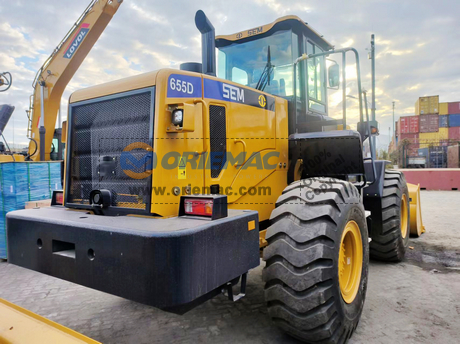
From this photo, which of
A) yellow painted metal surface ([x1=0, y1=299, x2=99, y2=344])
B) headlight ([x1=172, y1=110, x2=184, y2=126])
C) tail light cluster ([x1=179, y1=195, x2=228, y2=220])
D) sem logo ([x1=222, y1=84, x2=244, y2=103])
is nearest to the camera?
yellow painted metal surface ([x1=0, y1=299, x2=99, y2=344])

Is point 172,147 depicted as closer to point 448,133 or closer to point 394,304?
point 394,304

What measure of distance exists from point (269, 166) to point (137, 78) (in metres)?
1.68

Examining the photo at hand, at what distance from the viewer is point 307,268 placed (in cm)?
260

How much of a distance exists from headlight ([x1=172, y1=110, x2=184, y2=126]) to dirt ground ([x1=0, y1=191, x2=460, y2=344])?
1.93 m

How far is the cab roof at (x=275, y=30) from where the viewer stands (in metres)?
4.27

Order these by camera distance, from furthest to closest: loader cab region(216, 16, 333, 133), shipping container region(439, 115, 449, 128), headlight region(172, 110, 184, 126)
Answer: shipping container region(439, 115, 449, 128) < loader cab region(216, 16, 333, 133) < headlight region(172, 110, 184, 126)

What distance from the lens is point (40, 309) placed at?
379cm

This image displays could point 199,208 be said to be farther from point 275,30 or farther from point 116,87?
point 275,30

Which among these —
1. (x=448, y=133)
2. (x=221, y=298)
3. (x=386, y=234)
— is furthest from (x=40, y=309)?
(x=448, y=133)

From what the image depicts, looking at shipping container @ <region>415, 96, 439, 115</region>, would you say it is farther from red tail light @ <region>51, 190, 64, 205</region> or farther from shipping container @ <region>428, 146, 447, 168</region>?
red tail light @ <region>51, 190, 64, 205</region>

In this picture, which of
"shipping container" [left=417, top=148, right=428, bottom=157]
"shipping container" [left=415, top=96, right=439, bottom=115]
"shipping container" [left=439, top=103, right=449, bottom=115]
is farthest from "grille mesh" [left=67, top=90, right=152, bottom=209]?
"shipping container" [left=439, top=103, right=449, bottom=115]

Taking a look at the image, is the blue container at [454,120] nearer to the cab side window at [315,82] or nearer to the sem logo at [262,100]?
the cab side window at [315,82]

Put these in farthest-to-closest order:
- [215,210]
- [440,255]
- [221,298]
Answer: [440,255]
[221,298]
[215,210]

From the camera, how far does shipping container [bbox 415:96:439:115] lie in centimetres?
3647
